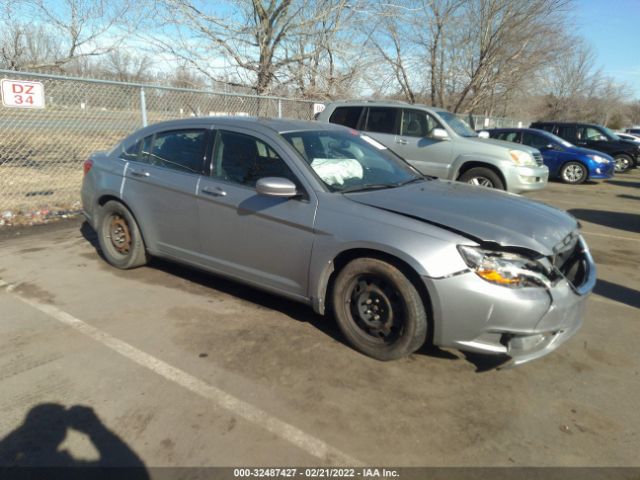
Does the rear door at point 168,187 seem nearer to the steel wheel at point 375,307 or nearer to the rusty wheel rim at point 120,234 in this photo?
the rusty wheel rim at point 120,234

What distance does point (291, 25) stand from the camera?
12.5 m

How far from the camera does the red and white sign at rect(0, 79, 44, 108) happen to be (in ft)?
20.4

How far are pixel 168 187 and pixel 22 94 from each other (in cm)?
367

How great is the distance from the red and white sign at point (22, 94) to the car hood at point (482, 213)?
5360 millimetres

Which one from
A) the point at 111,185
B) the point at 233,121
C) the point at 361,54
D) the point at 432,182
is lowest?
the point at 111,185

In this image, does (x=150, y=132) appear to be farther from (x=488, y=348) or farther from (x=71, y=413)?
(x=488, y=348)

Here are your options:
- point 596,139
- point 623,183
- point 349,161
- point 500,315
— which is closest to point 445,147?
point 349,161

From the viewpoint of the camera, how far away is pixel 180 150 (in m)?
4.45

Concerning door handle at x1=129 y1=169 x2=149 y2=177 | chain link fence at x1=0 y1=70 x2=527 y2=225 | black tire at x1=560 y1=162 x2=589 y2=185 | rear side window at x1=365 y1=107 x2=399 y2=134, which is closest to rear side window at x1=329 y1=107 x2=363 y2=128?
rear side window at x1=365 y1=107 x2=399 y2=134

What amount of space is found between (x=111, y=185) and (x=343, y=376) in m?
3.27

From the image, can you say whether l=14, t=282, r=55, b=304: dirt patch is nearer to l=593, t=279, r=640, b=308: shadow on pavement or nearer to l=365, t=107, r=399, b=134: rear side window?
l=593, t=279, r=640, b=308: shadow on pavement

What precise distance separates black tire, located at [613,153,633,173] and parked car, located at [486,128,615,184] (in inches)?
144

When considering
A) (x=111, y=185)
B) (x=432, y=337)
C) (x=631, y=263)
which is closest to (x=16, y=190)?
(x=111, y=185)

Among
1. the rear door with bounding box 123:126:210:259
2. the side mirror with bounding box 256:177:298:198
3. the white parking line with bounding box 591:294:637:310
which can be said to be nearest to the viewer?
the side mirror with bounding box 256:177:298:198
